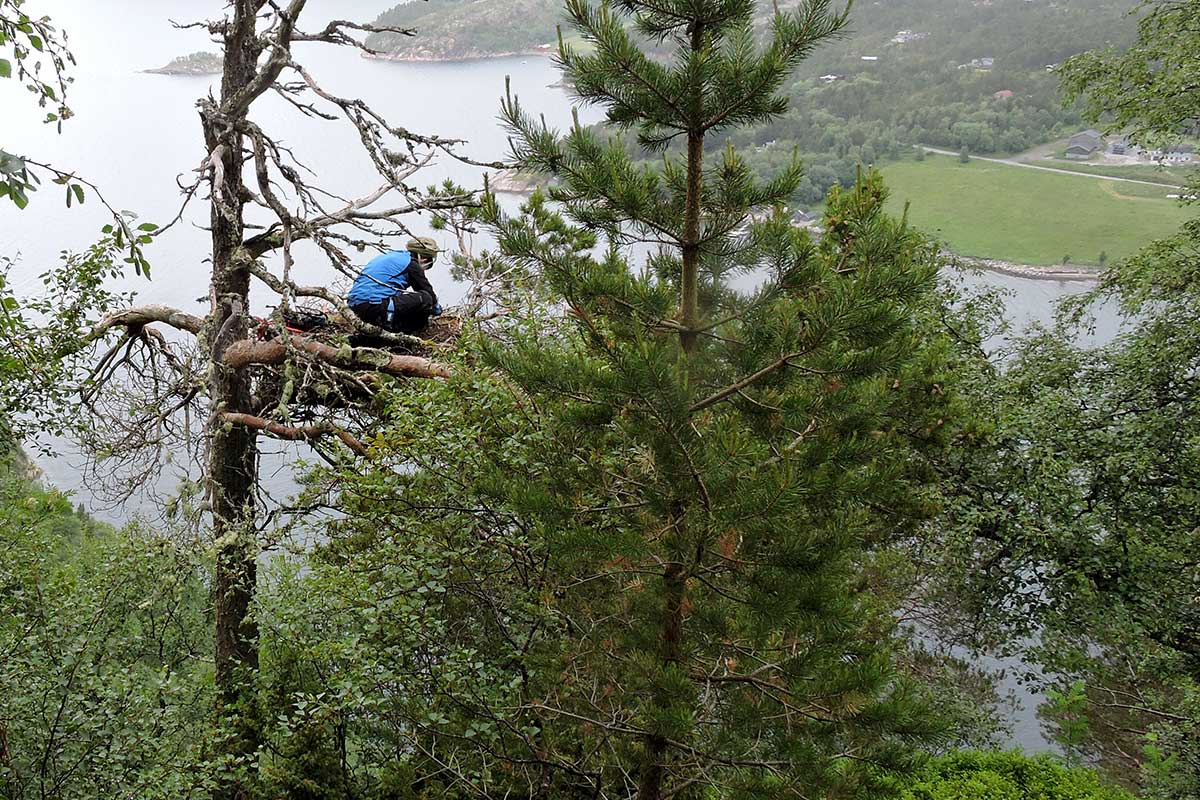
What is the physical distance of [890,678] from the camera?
3768mm

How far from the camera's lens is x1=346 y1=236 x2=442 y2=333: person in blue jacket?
6.25 meters

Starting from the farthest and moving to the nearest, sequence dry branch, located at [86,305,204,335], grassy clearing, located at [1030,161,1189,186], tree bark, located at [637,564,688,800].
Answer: grassy clearing, located at [1030,161,1189,186]
dry branch, located at [86,305,204,335]
tree bark, located at [637,564,688,800]

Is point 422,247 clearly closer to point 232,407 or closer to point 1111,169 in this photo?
point 232,407

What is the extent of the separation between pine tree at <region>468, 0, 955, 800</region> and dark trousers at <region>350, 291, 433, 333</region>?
7.85 feet

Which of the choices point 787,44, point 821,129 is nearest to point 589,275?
point 787,44

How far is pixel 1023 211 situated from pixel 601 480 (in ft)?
57.4

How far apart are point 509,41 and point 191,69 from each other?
31.9 ft

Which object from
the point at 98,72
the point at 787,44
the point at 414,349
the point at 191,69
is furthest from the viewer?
the point at 98,72

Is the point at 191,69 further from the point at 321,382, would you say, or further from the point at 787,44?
the point at 787,44

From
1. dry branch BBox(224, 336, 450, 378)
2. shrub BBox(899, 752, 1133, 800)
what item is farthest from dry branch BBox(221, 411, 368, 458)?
shrub BBox(899, 752, 1133, 800)

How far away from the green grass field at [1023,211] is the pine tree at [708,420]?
43.0ft

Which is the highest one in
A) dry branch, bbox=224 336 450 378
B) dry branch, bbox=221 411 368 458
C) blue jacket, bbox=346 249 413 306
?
blue jacket, bbox=346 249 413 306

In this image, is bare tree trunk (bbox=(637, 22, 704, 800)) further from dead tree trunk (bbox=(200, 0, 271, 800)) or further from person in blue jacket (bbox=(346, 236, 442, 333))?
person in blue jacket (bbox=(346, 236, 442, 333))

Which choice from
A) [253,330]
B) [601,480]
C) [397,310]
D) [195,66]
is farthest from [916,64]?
[601,480]
